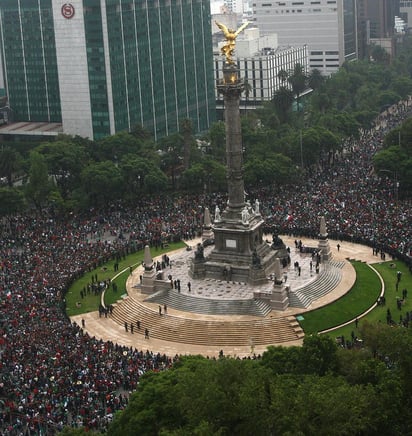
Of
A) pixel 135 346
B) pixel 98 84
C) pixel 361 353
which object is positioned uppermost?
pixel 98 84

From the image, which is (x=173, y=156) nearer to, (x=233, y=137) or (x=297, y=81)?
(x=233, y=137)

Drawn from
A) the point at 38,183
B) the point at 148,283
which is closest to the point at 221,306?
the point at 148,283

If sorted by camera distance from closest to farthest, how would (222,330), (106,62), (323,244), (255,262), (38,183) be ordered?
1. (222,330)
2. (255,262)
3. (323,244)
4. (38,183)
5. (106,62)

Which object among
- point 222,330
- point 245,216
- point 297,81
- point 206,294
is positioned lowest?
point 222,330

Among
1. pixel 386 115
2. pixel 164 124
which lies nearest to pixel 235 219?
pixel 164 124

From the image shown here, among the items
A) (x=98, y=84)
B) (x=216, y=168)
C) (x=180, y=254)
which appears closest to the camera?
(x=180, y=254)

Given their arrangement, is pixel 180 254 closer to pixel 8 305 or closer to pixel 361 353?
pixel 8 305

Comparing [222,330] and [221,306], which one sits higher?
[221,306]
